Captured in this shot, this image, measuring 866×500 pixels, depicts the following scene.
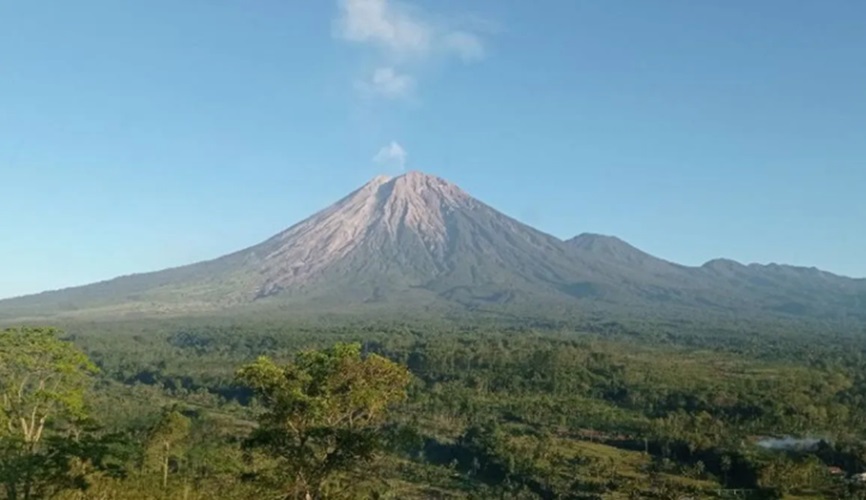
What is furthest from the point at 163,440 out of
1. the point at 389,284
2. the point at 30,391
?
the point at 389,284

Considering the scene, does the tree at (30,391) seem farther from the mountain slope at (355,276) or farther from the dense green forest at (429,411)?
the mountain slope at (355,276)

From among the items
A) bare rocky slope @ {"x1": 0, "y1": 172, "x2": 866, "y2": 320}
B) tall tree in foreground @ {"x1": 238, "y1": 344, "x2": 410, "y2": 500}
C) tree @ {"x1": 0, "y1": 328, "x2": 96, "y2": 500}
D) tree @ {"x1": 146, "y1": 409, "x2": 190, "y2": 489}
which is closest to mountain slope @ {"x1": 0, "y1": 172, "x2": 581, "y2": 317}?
bare rocky slope @ {"x1": 0, "y1": 172, "x2": 866, "y2": 320}

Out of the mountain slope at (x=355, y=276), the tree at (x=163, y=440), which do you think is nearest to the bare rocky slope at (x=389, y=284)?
the mountain slope at (x=355, y=276)

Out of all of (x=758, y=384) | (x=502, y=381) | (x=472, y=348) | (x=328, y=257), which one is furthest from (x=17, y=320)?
(x=758, y=384)

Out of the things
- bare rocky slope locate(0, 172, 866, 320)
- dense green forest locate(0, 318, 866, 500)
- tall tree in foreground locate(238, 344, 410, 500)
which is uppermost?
bare rocky slope locate(0, 172, 866, 320)

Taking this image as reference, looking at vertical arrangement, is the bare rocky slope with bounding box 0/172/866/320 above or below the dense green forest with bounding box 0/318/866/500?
above

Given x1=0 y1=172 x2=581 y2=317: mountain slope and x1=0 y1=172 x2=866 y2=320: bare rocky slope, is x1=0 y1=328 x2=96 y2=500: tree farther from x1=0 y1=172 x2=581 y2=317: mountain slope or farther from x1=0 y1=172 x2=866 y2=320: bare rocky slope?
x1=0 y1=172 x2=581 y2=317: mountain slope
